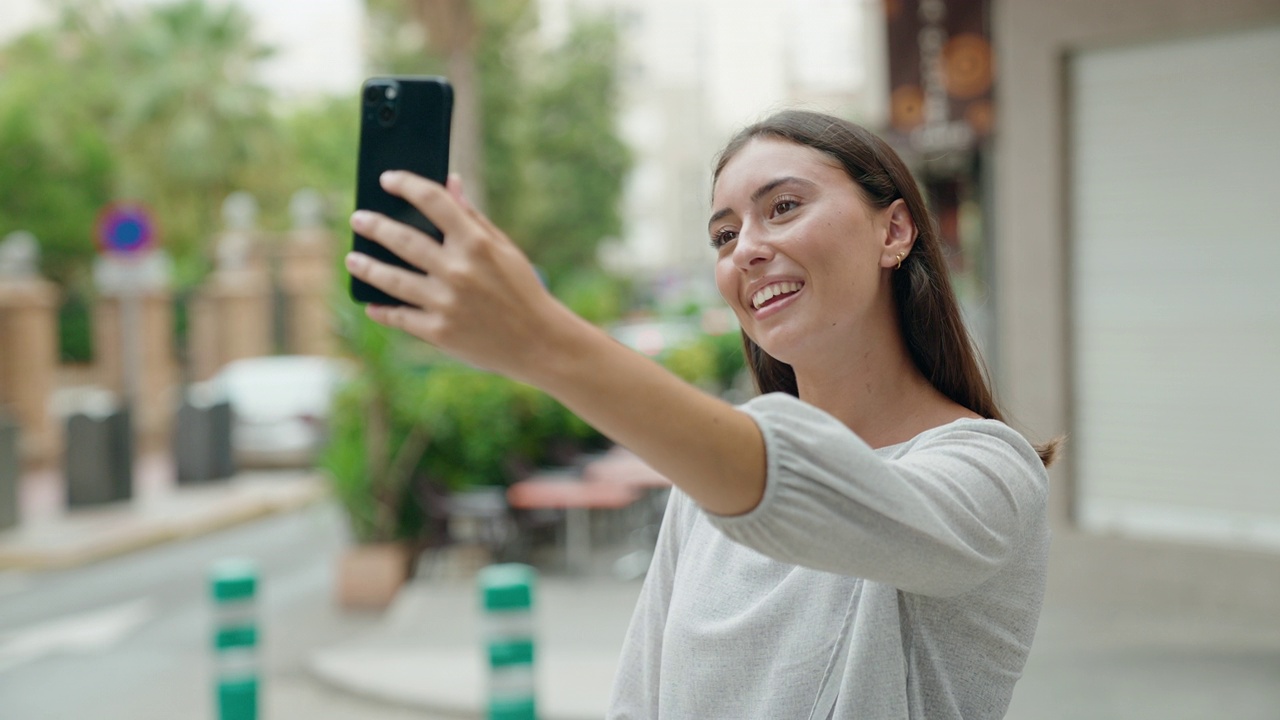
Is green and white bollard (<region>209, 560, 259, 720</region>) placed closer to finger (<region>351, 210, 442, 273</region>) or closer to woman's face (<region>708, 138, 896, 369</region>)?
woman's face (<region>708, 138, 896, 369</region>)

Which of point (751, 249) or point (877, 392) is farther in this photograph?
point (877, 392)

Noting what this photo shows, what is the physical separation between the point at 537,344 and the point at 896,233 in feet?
2.53

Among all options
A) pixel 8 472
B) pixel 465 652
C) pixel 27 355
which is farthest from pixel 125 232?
pixel 465 652

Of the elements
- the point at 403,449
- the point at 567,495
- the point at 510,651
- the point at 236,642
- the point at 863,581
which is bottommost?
the point at 567,495

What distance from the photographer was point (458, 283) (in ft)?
3.08

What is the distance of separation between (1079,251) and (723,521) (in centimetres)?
739

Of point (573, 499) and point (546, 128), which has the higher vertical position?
point (546, 128)

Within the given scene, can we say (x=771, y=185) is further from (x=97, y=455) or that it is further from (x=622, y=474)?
(x=97, y=455)

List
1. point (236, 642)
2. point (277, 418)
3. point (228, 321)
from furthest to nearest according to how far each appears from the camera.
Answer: point (228, 321) < point (277, 418) < point (236, 642)

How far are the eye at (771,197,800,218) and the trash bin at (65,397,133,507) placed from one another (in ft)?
39.8

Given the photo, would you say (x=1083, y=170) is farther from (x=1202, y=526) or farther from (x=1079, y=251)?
(x=1202, y=526)

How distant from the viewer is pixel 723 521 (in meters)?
1.06

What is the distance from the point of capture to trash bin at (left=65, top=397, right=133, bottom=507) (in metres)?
12.3

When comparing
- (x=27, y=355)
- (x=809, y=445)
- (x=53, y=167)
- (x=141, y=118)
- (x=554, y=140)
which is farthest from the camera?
(x=141, y=118)
